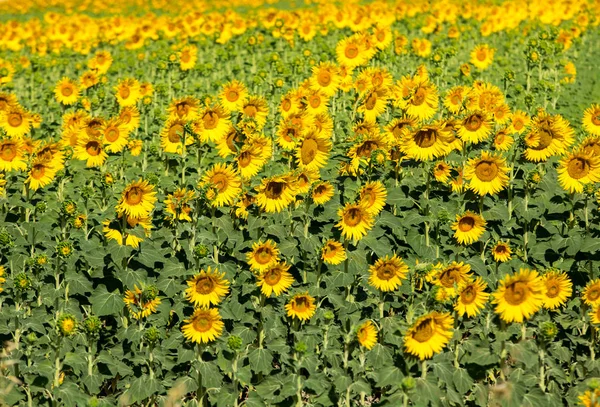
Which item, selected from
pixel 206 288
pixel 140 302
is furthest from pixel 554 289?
pixel 140 302

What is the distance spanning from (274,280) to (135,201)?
143 centimetres

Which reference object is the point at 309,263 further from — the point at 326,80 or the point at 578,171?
the point at 326,80

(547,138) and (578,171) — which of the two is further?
(547,138)

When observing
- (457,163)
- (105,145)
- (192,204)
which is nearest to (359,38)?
(457,163)

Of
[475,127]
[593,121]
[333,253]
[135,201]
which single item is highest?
[475,127]

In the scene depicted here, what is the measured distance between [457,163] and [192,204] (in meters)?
2.86

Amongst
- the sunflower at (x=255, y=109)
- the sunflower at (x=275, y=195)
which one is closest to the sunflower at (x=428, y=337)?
the sunflower at (x=275, y=195)

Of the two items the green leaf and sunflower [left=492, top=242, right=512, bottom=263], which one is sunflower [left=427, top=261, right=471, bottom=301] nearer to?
→ sunflower [left=492, top=242, right=512, bottom=263]

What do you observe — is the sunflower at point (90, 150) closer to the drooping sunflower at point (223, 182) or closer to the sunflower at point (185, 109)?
the sunflower at point (185, 109)

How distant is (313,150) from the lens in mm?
6668

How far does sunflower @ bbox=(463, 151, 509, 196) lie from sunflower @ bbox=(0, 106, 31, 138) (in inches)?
197

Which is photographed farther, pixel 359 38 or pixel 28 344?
pixel 359 38

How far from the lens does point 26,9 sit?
1177 inches

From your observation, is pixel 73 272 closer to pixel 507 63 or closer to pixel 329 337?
pixel 329 337
